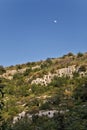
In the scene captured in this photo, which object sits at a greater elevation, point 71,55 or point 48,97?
point 71,55

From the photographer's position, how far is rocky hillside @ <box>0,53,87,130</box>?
3484cm

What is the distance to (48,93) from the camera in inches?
1741

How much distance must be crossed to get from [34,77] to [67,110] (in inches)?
638


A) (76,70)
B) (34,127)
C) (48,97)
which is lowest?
(34,127)

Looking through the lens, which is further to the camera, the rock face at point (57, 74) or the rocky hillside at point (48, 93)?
the rock face at point (57, 74)

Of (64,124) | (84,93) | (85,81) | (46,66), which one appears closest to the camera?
(64,124)

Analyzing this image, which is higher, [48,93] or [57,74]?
[57,74]

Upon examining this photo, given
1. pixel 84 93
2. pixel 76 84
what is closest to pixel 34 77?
pixel 76 84

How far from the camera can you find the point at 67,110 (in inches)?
1441

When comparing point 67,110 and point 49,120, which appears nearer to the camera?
point 49,120

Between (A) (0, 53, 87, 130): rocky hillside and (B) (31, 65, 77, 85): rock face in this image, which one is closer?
(A) (0, 53, 87, 130): rocky hillside

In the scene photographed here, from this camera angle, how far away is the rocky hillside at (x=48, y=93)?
114 feet

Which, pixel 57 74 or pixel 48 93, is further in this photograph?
pixel 57 74

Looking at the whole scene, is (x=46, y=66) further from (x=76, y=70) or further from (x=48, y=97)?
(x=48, y=97)
